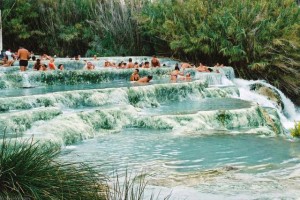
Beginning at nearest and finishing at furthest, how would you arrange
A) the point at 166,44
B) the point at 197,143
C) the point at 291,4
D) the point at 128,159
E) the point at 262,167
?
the point at 262,167, the point at 128,159, the point at 197,143, the point at 291,4, the point at 166,44

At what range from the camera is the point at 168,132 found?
1144 centimetres

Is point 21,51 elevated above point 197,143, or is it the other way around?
point 21,51

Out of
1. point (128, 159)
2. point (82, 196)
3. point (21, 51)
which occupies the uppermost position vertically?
point (21, 51)

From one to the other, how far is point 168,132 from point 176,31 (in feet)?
42.5

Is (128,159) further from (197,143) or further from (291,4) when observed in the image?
(291,4)

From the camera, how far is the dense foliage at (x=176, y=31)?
21953 millimetres

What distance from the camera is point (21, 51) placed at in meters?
18.4

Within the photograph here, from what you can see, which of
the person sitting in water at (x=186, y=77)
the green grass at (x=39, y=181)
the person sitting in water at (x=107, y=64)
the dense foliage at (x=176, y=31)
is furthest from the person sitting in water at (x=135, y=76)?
the green grass at (x=39, y=181)

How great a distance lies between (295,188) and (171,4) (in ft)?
62.9

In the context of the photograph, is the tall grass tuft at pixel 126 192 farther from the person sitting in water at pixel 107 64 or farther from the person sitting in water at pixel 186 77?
the person sitting in water at pixel 107 64

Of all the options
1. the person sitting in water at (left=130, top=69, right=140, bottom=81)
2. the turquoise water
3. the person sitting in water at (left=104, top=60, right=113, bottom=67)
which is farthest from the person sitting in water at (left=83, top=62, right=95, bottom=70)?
the turquoise water

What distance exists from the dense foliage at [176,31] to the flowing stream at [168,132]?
3.46 metres

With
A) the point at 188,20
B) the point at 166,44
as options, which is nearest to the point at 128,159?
the point at 188,20

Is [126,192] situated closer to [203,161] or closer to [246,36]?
[203,161]
